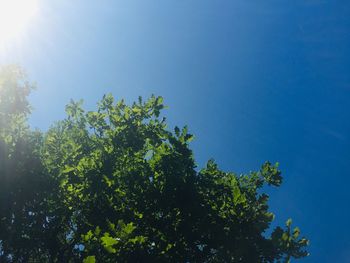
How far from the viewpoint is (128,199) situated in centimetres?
1538

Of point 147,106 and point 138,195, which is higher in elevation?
point 147,106

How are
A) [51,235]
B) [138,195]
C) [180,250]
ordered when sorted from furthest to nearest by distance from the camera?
[51,235]
[138,195]
[180,250]

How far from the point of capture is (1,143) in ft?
51.4

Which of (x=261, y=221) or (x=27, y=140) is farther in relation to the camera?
(x=27, y=140)

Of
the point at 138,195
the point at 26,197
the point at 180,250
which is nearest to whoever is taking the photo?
the point at 180,250

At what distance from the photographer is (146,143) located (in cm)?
1842

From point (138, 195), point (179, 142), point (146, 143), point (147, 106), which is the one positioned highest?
point (147, 106)

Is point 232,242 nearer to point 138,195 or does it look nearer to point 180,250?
point 180,250

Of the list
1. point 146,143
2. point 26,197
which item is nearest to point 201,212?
point 146,143

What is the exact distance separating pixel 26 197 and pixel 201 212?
7.51 meters

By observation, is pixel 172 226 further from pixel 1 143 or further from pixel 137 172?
pixel 1 143

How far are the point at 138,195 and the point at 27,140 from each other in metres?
5.67

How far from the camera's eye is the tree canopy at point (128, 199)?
1425cm

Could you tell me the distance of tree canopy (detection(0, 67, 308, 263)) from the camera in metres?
14.2
